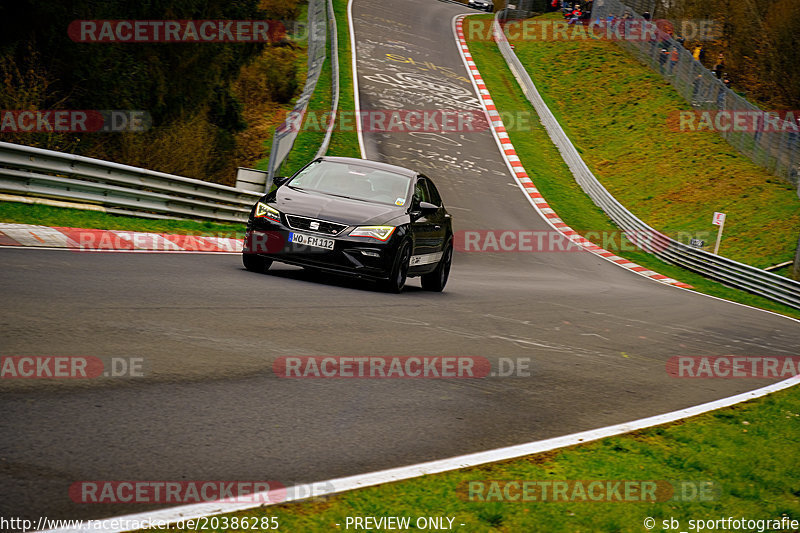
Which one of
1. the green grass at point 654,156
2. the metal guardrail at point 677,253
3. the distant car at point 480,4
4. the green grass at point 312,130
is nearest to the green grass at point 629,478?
the metal guardrail at point 677,253

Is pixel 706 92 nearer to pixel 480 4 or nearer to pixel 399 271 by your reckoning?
pixel 480 4

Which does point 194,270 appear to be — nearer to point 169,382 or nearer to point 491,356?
point 491,356

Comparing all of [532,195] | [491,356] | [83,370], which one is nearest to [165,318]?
[83,370]

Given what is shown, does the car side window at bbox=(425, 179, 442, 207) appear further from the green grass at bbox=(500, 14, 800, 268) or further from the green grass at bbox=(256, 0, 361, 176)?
the green grass at bbox=(500, 14, 800, 268)

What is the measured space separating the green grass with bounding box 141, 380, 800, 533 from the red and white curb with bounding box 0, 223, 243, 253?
812 centimetres

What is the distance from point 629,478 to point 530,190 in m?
26.0

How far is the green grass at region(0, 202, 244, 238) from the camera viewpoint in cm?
1329

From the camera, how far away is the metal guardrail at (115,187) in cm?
1380

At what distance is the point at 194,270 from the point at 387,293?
8.67 ft

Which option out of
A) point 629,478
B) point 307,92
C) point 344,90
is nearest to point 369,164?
point 629,478

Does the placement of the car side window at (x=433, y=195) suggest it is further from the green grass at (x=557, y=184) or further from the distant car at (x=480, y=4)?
the distant car at (x=480, y=4)

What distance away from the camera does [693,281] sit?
2567cm

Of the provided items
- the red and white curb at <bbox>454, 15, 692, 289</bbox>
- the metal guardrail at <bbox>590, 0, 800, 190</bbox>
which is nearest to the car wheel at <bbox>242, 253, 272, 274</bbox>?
the red and white curb at <bbox>454, 15, 692, 289</bbox>

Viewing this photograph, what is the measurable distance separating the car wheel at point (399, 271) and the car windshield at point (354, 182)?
74 cm
